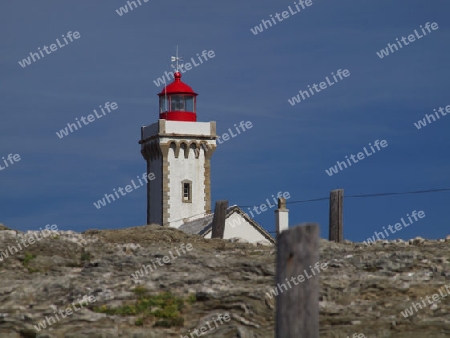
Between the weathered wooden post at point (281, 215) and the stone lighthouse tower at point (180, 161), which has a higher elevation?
the stone lighthouse tower at point (180, 161)

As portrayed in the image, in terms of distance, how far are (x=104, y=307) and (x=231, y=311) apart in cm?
229

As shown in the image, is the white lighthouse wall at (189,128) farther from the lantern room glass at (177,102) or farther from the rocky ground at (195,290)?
the rocky ground at (195,290)

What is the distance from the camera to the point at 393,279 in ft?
59.4

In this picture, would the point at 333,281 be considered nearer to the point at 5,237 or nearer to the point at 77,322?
the point at 77,322

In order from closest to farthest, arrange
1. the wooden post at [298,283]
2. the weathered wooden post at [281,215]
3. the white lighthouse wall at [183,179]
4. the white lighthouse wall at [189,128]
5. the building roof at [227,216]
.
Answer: the wooden post at [298,283] < the weathered wooden post at [281,215] < the building roof at [227,216] < the white lighthouse wall at [183,179] < the white lighthouse wall at [189,128]

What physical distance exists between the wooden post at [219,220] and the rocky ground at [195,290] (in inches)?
357

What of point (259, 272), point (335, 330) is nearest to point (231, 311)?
point (335, 330)

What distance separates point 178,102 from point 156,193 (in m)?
5.39

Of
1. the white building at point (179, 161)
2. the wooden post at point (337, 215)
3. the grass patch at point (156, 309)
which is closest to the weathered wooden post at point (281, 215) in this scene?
the wooden post at point (337, 215)

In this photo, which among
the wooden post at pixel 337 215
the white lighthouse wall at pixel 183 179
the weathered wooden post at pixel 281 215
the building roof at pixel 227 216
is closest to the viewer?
the wooden post at pixel 337 215

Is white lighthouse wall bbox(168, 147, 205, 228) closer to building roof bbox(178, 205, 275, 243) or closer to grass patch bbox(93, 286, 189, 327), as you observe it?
building roof bbox(178, 205, 275, 243)

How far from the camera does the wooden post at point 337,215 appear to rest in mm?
26328

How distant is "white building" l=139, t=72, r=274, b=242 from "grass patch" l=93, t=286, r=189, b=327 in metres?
34.7

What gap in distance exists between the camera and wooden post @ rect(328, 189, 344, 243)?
2633 cm
